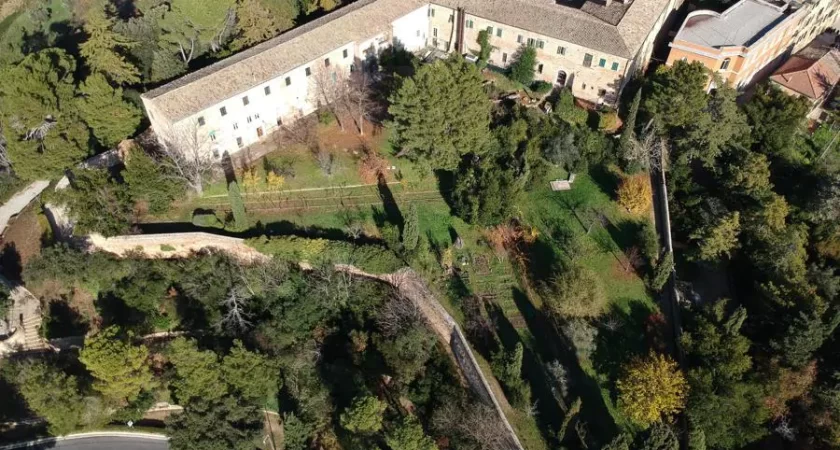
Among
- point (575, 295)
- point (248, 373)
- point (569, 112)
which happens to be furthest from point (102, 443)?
point (569, 112)

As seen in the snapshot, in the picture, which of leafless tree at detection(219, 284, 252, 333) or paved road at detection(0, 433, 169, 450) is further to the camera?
leafless tree at detection(219, 284, 252, 333)

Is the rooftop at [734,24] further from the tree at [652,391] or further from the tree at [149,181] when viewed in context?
the tree at [149,181]

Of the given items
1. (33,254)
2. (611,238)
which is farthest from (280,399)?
(611,238)

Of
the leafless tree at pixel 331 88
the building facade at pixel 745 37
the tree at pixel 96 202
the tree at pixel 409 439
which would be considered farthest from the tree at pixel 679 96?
the tree at pixel 96 202

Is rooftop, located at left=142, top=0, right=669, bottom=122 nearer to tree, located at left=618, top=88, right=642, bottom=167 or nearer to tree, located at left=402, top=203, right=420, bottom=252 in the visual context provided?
tree, located at left=618, top=88, right=642, bottom=167

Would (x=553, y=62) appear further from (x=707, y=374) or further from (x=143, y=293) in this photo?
(x=143, y=293)

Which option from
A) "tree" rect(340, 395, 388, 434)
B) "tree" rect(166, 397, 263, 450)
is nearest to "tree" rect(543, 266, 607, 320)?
"tree" rect(340, 395, 388, 434)
